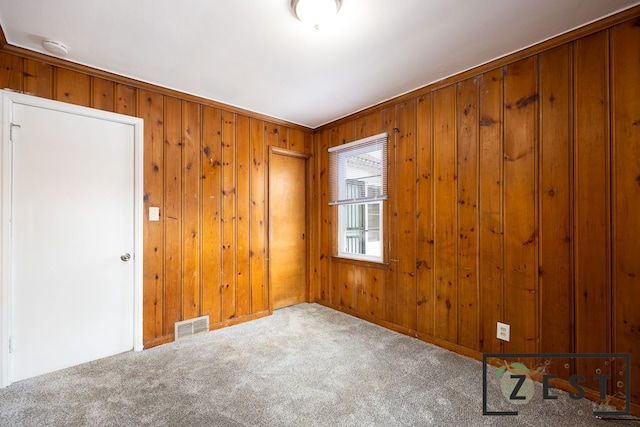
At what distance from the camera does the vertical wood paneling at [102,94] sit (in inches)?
99.4

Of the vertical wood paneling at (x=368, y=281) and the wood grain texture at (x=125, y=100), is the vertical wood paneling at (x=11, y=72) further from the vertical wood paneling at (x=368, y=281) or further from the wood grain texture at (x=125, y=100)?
the vertical wood paneling at (x=368, y=281)

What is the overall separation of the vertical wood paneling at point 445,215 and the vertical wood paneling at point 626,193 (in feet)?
3.37

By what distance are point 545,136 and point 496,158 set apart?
35 centimetres

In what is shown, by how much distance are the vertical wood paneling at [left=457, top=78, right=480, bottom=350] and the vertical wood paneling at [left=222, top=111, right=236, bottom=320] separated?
92.8 inches

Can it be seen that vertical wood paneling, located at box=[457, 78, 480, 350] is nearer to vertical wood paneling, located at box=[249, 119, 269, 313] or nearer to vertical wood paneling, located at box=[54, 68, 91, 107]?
vertical wood paneling, located at box=[249, 119, 269, 313]

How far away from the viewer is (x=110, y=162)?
102 inches

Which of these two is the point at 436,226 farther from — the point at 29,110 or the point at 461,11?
the point at 29,110

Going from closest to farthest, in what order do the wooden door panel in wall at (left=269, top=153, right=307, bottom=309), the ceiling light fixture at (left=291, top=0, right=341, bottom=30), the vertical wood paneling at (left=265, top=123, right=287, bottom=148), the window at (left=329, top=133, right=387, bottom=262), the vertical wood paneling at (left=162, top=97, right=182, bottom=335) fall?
the ceiling light fixture at (left=291, top=0, right=341, bottom=30) < the vertical wood paneling at (left=162, top=97, right=182, bottom=335) < the window at (left=329, top=133, right=387, bottom=262) < the vertical wood paneling at (left=265, top=123, right=287, bottom=148) < the wooden door panel in wall at (left=269, top=153, right=307, bottom=309)

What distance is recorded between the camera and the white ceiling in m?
1.77

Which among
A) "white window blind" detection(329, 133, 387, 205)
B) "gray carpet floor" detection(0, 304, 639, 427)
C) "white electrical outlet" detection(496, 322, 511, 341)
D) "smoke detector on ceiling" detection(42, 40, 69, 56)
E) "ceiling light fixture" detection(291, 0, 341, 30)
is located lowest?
"gray carpet floor" detection(0, 304, 639, 427)

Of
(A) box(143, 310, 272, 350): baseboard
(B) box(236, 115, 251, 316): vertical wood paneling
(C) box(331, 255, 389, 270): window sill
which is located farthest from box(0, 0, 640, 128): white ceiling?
(A) box(143, 310, 272, 350): baseboard

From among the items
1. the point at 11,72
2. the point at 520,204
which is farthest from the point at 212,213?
the point at 520,204

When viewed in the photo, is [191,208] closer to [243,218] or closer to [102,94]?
[243,218]

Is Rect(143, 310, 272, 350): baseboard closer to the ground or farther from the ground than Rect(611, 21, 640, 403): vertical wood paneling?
closer to the ground
